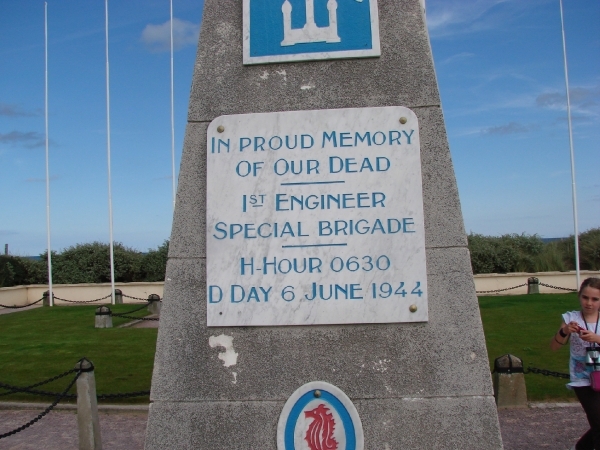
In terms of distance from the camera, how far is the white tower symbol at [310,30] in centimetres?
353

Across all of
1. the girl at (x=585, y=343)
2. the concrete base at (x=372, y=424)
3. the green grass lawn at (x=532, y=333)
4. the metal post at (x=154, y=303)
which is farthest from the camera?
the metal post at (x=154, y=303)

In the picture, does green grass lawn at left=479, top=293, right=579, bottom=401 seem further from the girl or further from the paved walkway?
the girl

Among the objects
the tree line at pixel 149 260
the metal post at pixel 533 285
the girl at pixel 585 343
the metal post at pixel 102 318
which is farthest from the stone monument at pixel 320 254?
the tree line at pixel 149 260

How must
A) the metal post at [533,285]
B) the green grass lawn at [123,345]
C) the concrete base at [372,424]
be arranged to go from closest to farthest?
the concrete base at [372,424], the green grass lawn at [123,345], the metal post at [533,285]

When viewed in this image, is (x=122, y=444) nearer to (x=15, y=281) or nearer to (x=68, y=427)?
(x=68, y=427)

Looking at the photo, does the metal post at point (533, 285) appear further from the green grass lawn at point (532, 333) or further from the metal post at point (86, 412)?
the metal post at point (86, 412)

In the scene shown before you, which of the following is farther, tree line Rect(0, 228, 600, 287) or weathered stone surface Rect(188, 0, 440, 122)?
tree line Rect(0, 228, 600, 287)

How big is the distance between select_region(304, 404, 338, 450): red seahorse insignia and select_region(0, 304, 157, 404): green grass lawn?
5648 millimetres

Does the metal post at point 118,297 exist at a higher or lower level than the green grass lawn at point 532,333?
higher

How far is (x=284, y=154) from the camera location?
11.4 ft

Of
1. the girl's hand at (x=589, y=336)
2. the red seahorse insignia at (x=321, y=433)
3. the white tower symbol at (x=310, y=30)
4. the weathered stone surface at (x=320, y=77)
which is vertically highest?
the white tower symbol at (x=310, y=30)

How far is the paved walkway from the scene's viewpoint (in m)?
6.19

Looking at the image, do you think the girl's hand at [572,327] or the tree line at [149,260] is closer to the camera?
the girl's hand at [572,327]

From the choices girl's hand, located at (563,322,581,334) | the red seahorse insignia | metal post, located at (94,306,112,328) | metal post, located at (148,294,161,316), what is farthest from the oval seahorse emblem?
metal post, located at (148,294,161,316)
